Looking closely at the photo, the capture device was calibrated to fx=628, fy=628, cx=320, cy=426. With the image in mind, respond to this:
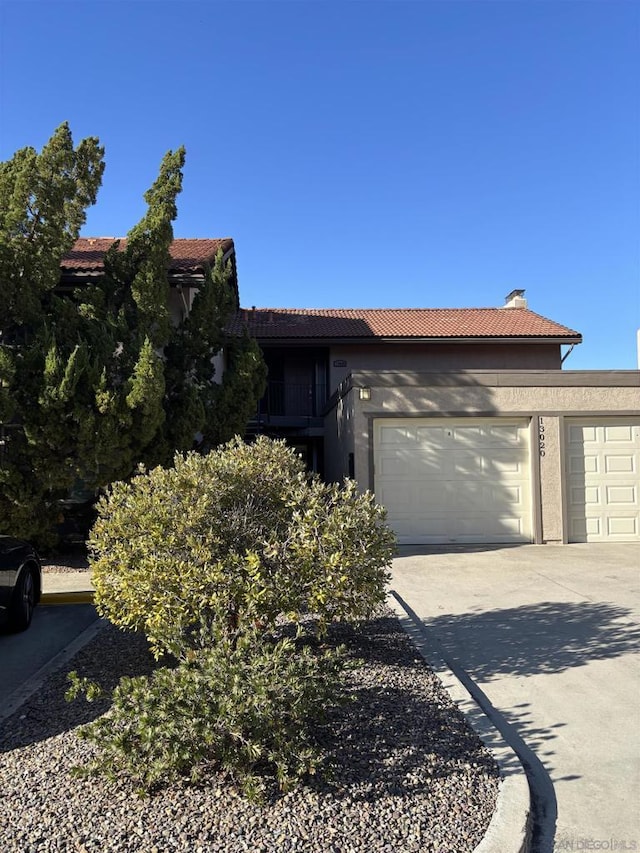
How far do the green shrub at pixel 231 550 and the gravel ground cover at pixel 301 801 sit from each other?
0.75m

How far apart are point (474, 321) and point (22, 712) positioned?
18825 mm

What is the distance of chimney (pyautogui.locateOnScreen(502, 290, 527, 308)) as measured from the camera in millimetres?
23406

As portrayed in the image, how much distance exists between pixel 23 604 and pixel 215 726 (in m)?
4.45

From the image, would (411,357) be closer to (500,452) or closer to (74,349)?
(500,452)

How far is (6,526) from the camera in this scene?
9477 mm

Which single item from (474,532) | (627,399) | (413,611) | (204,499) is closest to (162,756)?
(204,499)

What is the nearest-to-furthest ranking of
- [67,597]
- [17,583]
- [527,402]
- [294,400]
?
[17,583] → [67,597] → [527,402] → [294,400]

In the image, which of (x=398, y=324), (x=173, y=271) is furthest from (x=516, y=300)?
(x=173, y=271)

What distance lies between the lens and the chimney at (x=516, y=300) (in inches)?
922

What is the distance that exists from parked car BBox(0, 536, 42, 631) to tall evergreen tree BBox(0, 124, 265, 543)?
236cm

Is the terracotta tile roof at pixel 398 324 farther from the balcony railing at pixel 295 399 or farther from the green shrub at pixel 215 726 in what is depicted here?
the green shrub at pixel 215 726

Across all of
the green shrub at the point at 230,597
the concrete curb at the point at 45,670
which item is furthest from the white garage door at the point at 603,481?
the concrete curb at the point at 45,670

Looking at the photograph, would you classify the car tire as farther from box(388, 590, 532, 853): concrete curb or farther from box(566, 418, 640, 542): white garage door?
box(566, 418, 640, 542): white garage door

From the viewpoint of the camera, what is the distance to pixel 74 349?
895 cm
